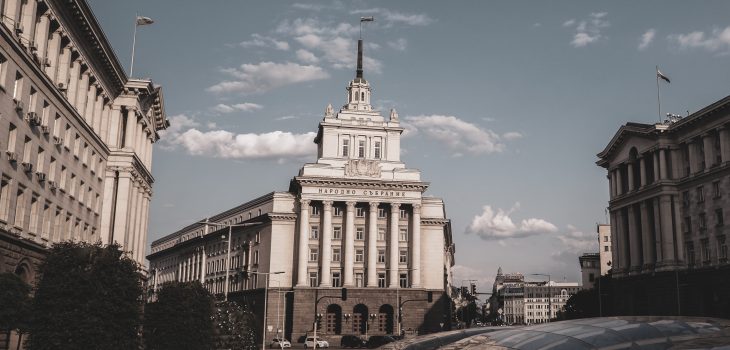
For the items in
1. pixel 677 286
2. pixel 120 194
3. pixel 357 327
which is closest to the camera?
pixel 120 194

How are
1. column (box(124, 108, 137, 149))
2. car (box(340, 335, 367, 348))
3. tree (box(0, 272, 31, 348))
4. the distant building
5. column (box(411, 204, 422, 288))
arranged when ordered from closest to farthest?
tree (box(0, 272, 31, 348)) → column (box(124, 108, 137, 149)) → the distant building → car (box(340, 335, 367, 348)) → column (box(411, 204, 422, 288))

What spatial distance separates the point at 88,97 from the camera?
5678 cm

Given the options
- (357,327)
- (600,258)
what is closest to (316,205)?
(357,327)

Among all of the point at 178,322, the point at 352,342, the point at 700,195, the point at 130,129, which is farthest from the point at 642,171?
the point at 178,322

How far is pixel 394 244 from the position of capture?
3871 inches

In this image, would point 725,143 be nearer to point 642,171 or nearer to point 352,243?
point 642,171

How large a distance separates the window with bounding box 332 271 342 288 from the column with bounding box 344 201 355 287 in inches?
55.7

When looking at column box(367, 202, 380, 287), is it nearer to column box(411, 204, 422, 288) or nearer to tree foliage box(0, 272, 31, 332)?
column box(411, 204, 422, 288)

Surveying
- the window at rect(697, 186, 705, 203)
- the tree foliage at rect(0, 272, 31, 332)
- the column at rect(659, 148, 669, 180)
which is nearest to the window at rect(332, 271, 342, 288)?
the column at rect(659, 148, 669, 180)

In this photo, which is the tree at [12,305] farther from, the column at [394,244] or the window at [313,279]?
the column at [394,244]

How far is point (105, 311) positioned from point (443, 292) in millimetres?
73941

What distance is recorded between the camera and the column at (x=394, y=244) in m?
97.4

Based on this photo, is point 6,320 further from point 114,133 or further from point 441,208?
point 441,208

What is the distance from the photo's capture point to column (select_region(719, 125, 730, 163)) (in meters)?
70.9
